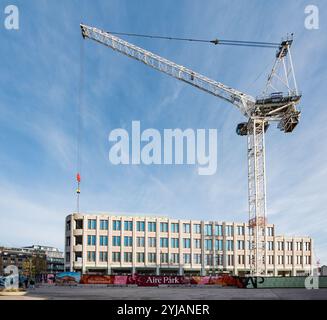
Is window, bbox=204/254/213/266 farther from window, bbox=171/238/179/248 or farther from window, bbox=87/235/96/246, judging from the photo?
window, bbox=87/235/96/246

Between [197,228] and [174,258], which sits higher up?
[197,228]

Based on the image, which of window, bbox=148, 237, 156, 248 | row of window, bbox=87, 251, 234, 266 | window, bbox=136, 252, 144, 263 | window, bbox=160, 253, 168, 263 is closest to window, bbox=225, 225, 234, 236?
row of window, bbox=87, 251, 234, 266

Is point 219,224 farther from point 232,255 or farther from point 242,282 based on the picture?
point 242,282

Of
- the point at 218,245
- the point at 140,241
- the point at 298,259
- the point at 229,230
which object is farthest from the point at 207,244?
the point at 298,259

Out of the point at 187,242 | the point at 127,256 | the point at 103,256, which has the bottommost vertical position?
the point at 127,256

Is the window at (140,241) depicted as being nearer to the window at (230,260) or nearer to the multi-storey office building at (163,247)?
the multi-storey office building at (163,247)

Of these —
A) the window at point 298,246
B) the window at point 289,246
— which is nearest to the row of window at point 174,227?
the window at point 289,246

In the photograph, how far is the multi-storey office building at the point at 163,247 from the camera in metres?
A: 89.7

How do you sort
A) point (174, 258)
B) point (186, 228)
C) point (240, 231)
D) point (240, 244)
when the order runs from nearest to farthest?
point (174, 258), point (186, 228), point (240, 244), point (240, 231)

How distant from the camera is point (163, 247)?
314 feet

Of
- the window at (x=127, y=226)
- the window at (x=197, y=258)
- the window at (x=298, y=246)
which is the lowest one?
the window at (x=197, y=258)

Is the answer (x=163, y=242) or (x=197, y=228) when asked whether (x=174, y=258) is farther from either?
(x=197, y=228)
